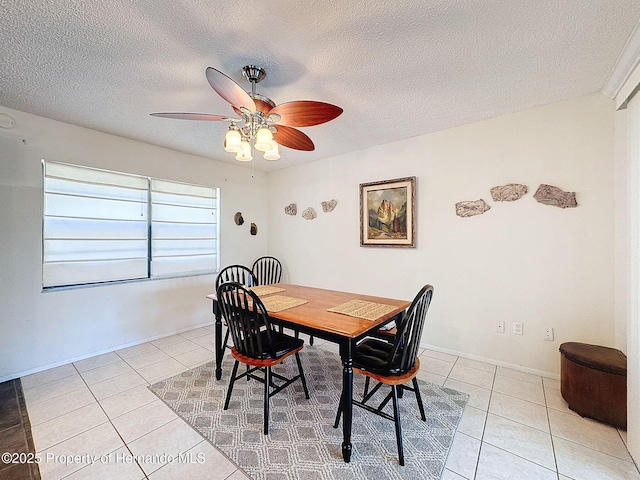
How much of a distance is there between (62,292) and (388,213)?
140 inches

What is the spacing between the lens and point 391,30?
1.48 meters

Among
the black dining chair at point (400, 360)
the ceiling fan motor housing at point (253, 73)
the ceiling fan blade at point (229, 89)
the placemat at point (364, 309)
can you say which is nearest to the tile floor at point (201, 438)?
the black dining chair at point (400, 360)

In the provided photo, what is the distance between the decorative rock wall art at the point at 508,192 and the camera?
8.00ft

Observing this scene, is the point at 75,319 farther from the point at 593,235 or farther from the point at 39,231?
the point at 593,235

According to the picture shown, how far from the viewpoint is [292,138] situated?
2.06 metres

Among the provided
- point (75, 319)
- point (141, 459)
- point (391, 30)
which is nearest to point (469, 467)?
point (141, 459)

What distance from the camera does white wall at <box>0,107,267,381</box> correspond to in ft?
7.92

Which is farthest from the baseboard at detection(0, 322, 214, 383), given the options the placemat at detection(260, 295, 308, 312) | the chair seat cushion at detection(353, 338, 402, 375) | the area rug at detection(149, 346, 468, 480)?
the chair seat cushion at detection(353, 338, 402, 375)

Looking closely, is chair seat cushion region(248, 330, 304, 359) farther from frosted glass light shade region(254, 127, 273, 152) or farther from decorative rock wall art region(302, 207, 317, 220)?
decorative rock wall art region(302, 207, 317, 220)

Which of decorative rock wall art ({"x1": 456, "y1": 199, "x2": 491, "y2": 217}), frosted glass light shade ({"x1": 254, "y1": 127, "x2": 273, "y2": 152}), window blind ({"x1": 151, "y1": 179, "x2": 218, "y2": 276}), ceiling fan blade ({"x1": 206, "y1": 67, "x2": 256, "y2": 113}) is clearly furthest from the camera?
window blind ({"x1": 151, "y1": 179, "x2": 218, "y2": 276})

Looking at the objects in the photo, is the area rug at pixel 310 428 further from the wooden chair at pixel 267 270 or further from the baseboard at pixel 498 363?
the wooden chair at pixel 267 270

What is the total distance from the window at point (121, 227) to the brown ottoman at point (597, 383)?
13.1 feet

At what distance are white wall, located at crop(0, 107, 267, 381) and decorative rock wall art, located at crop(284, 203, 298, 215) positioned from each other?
131 cm

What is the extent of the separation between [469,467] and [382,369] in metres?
0.67
